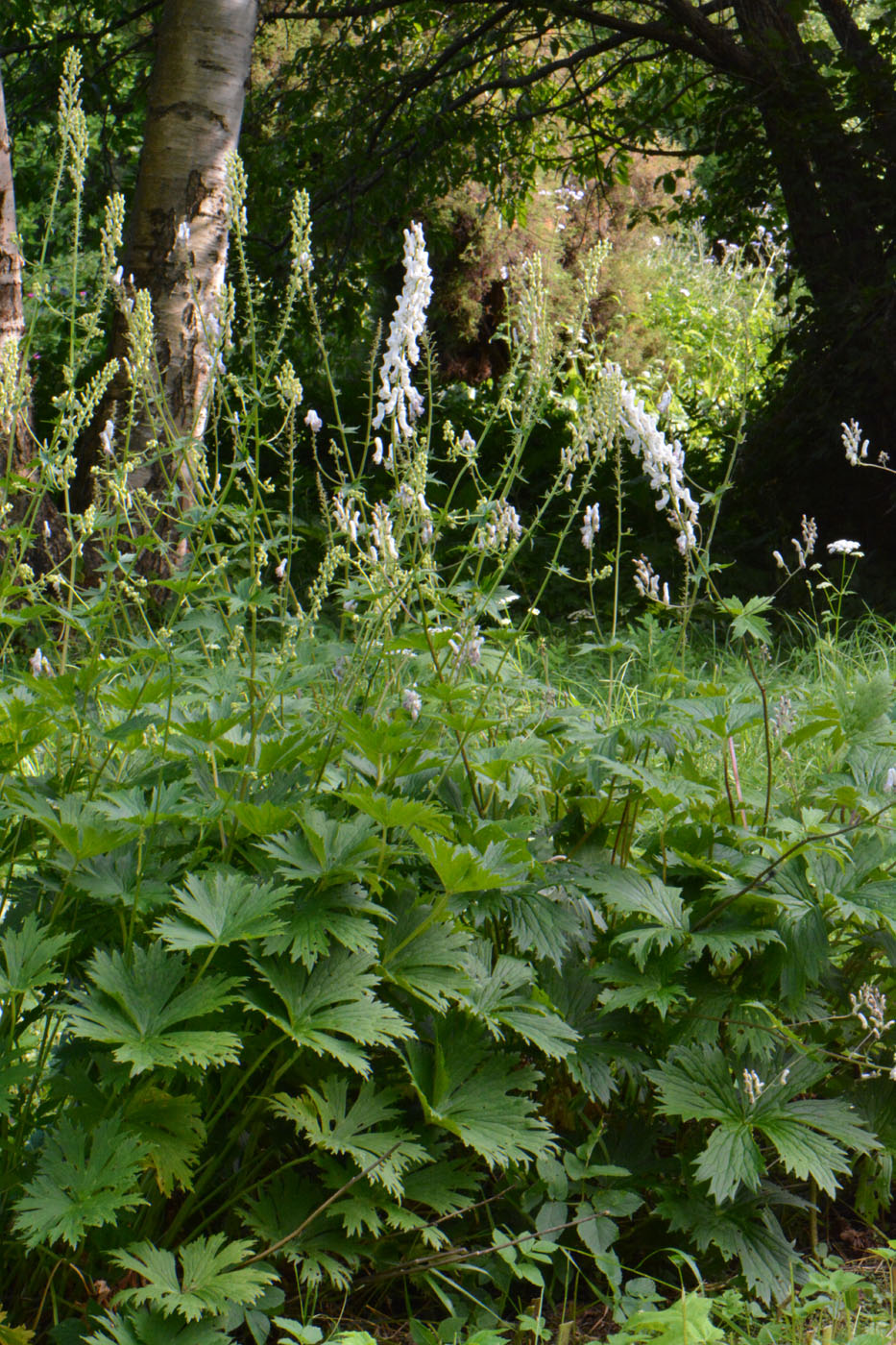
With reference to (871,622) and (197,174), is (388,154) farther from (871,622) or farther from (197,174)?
(871,622)

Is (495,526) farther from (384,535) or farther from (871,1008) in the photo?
(871,1008)

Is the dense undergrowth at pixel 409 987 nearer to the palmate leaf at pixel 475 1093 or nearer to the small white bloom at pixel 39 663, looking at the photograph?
the palmate leaf at pixel 475 1093

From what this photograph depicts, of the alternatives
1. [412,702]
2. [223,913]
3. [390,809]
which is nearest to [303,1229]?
[223,913]

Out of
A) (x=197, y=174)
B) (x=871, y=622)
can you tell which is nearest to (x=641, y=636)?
(x=871, y=622)

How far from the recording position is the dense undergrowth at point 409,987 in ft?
5.11

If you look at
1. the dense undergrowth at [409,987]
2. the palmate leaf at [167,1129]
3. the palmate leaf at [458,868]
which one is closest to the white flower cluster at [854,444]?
the dense undergrowth at [409,987]

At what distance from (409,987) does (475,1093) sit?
24 cm

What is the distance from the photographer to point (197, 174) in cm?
496

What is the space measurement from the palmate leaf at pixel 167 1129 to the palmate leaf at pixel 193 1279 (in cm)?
8

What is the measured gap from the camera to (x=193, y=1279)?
4.96 feet

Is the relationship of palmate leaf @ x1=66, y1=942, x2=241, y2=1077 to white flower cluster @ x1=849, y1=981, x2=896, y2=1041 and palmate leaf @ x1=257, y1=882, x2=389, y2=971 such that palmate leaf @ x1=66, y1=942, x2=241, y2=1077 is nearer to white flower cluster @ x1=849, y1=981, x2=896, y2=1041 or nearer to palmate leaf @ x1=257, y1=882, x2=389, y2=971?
palmate leaf @ x1=257, y1=882, x2=389, y2=971

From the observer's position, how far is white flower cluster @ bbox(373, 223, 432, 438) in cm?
213

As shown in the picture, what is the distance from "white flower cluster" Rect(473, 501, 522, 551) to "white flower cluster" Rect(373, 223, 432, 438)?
21cm

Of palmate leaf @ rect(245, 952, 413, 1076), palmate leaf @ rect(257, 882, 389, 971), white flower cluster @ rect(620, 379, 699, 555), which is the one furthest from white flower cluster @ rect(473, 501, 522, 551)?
palmate leaf @ rect(245, 952, 413, 1076)
